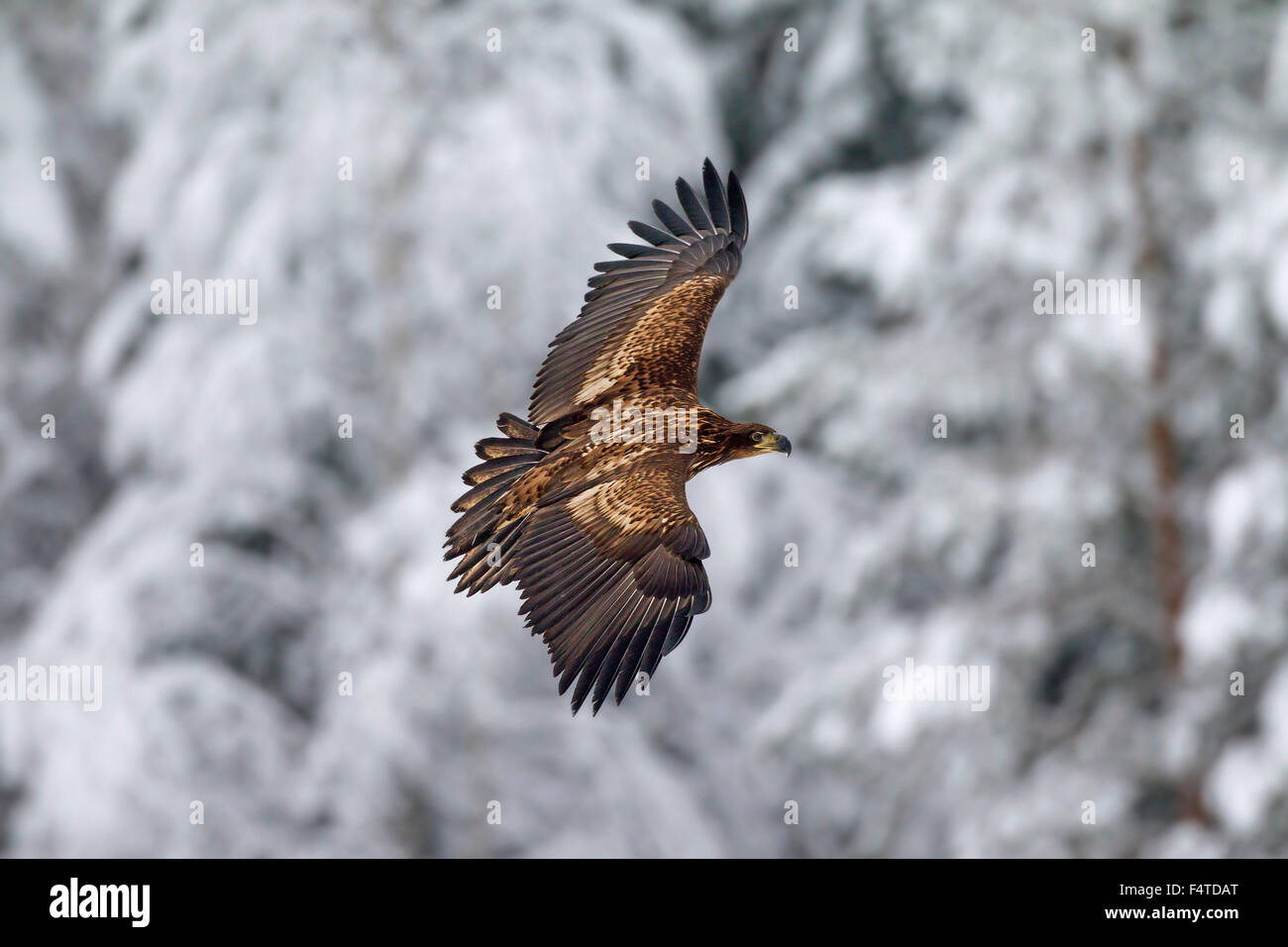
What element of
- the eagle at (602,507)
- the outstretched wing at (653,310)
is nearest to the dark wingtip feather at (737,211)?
the outstretched wing at (653,310)

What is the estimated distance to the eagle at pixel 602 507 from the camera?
3646mm

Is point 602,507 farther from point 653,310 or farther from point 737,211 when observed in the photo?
point 737,211

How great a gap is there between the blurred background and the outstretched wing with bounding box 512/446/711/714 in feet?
22.8

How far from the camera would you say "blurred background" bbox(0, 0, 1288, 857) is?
11.0m

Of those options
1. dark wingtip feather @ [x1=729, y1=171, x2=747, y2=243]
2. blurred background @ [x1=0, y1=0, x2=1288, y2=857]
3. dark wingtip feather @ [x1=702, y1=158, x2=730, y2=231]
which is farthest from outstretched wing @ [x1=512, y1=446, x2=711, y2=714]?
blurred background @ [x1=0, y1=0, x2=1288, y2=857]

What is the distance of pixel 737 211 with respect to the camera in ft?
15.4

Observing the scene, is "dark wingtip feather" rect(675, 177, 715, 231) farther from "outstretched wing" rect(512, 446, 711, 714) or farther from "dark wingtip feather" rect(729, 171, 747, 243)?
"outstretched wing" rect(512, 446, 711, 714)

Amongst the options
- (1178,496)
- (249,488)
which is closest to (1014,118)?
(1178,496)

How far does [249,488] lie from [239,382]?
0.77 meters

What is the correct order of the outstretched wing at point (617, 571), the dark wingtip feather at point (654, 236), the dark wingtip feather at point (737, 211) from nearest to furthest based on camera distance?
the outstretched wing at point (617, 571), the dark wingtip feather at point (737, 211), the dark wingtip feather at point (654, 236)

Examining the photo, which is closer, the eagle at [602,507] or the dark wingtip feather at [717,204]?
the eagle at [602,507]

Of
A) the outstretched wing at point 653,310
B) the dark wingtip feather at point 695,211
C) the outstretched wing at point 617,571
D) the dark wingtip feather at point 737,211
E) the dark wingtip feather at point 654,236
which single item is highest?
the dark wingtip feather at point 695,211

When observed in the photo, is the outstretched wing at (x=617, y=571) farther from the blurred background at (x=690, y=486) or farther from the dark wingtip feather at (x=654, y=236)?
the blurred background at (x=690, y=486)

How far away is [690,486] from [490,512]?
844 cm
